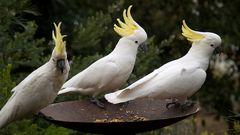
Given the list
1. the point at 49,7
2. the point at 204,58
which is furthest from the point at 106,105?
the point at 49,7

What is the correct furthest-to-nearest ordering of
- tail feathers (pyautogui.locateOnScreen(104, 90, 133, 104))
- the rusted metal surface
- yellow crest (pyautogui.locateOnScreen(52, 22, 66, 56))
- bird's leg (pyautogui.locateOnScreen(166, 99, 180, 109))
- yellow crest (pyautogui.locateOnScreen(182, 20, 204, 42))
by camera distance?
1. yellow crest (pyautogui.locateOnScreen(182, 20, 204, 42))
2. bird's leg (pyautogui.locateOnScreen(166, 99, 180, 109))
3. tail feathers (pyautogui.locateOnScreen(104, 90, 133, 104))
4. yellow crest (pyautogui.locateOnScreen(52, 22, 66, 56))
5. the rusted metal surface

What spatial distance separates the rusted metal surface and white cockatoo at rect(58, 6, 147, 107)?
152 millimetres

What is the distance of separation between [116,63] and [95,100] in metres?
0.24

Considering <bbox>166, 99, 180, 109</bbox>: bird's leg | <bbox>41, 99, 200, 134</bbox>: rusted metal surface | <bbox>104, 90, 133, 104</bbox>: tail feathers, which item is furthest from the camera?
<bbox>166, 99, 180, 109</bbox>: bird's leg

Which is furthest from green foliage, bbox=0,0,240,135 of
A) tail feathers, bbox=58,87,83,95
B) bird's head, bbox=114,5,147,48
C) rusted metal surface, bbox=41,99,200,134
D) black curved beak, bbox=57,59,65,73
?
bird's head, bbox=114,5,147,48

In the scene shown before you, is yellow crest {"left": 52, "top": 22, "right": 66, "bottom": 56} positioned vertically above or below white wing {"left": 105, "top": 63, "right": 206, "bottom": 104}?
above

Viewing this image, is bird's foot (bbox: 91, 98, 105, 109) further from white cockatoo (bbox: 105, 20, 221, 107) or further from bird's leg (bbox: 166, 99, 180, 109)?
bird's leg (bbox: 166, 99, 180, 109)

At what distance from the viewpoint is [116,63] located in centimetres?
306

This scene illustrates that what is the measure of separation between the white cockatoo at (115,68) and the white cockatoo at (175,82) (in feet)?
0.74

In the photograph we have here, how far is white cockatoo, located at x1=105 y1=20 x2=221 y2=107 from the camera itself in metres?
2.77

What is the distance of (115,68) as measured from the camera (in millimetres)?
3035

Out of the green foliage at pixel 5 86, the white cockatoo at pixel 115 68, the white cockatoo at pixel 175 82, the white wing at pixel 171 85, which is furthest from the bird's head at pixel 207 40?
the green foliage at pixel 5 86

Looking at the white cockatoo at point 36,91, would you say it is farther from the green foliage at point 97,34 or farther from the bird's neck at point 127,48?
the bird's neck at point 127,48

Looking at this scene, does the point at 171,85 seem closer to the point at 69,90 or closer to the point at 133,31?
the point at 133,31
